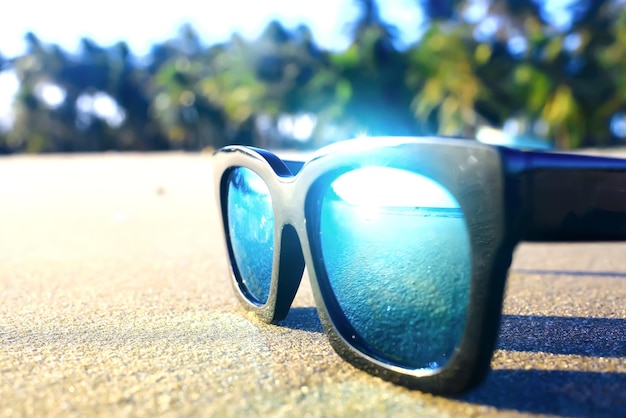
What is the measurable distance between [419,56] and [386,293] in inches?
887

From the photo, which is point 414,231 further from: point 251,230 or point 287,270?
point 251,230

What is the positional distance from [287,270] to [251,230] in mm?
204

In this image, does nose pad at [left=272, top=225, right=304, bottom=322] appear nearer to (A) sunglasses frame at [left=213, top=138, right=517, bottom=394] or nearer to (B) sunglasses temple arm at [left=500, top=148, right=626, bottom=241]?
(A) sunglasses frame at [left=213, top=138, right=517, bottom=394]

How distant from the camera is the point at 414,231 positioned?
1.07 m

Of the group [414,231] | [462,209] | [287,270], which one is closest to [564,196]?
[462,209]

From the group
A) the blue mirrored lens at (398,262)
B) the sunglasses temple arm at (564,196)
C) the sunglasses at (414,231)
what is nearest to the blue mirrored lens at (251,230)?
the sunglasses at (414,231)

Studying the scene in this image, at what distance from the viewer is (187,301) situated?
160cm

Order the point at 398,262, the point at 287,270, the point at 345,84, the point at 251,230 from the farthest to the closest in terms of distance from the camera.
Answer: the point at 345,84 → the point at 251,230 → the point at 287,270 → the point at 398,262

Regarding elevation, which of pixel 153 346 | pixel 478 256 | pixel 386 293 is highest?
pixel 478 256

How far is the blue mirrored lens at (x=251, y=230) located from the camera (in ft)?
4.27

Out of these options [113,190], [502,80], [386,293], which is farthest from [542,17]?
[386,293]

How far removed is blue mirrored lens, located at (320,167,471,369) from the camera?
2.93 feet

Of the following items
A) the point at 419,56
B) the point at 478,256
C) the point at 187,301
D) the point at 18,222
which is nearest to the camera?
the point at 478,256

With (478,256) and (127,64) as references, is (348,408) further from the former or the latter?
(127,64)
